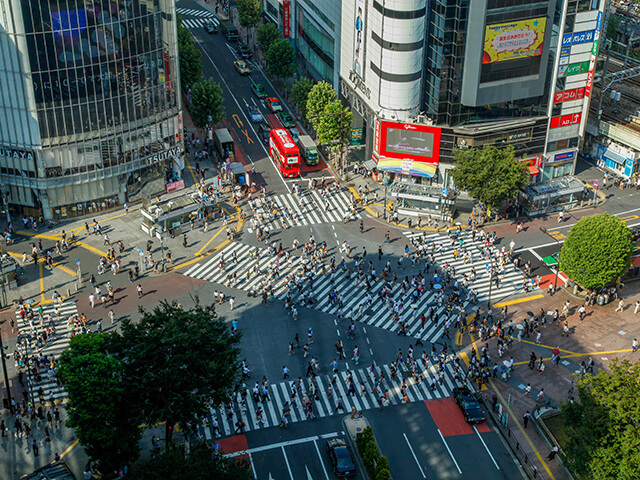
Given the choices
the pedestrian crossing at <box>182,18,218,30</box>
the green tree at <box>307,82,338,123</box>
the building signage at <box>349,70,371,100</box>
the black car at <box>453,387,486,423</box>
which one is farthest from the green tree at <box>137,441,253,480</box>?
the pedestrian crossing at <box>182,18,218,30</box>

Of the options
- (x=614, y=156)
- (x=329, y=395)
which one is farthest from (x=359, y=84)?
(x=329, y=395)

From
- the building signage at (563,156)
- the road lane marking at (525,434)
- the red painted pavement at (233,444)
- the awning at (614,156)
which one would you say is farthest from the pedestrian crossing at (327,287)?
the awning at (614,156)

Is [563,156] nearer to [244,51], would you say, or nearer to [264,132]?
[264,132]

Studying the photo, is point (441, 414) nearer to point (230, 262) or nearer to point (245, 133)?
point (230, 262)

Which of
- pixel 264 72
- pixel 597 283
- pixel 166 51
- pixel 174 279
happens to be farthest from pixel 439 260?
pixel 264 72

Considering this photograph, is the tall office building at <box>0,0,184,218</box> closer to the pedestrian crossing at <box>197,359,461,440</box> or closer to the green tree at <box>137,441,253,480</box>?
the pedestrian crossing at <box>197,359,461,440</box>

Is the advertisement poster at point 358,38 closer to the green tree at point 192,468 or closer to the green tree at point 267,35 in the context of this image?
the green tree at point 267,35
